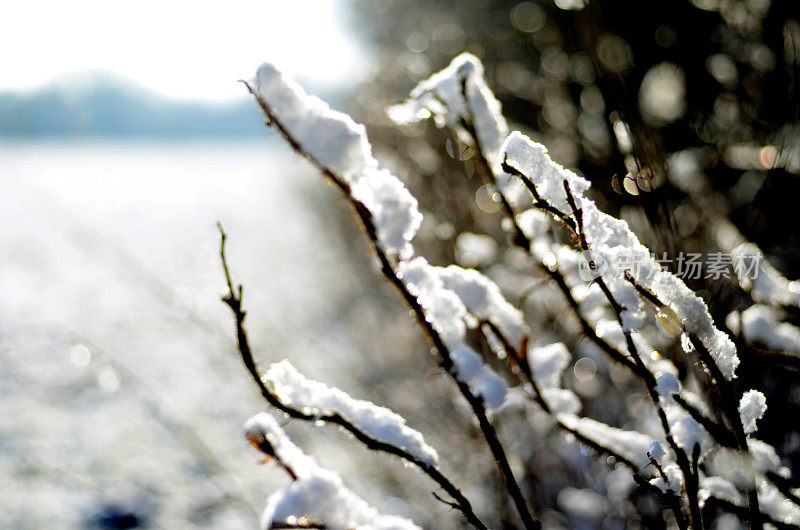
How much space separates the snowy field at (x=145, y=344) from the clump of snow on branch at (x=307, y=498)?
122 centimetres

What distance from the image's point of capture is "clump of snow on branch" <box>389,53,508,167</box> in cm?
97

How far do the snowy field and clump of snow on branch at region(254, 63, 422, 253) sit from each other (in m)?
1.45

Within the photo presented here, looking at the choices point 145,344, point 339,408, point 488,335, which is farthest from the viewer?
point 145,344

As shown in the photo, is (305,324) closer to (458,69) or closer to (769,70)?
(769,70)

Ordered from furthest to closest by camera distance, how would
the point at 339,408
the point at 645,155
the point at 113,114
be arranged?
the point at 113,114 → the point at 645,155 → the point at 339,408

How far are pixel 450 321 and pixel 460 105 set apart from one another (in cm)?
A: 38

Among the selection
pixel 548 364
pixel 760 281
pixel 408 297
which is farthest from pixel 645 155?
pixel 408 297

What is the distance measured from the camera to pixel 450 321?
35.0 inches

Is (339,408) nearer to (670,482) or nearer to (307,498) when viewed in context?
(307,498)

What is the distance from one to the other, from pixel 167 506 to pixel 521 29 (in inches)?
245

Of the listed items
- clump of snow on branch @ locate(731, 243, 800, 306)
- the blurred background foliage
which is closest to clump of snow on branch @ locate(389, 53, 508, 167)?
the blurred background foliage

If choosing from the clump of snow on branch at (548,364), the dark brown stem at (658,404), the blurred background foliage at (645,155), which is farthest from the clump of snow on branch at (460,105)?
the clump of snow on branch at (548,364)

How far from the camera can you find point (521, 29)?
6.81 metres

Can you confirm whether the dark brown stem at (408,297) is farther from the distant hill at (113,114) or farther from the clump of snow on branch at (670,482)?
the distant hill at (113,114)
